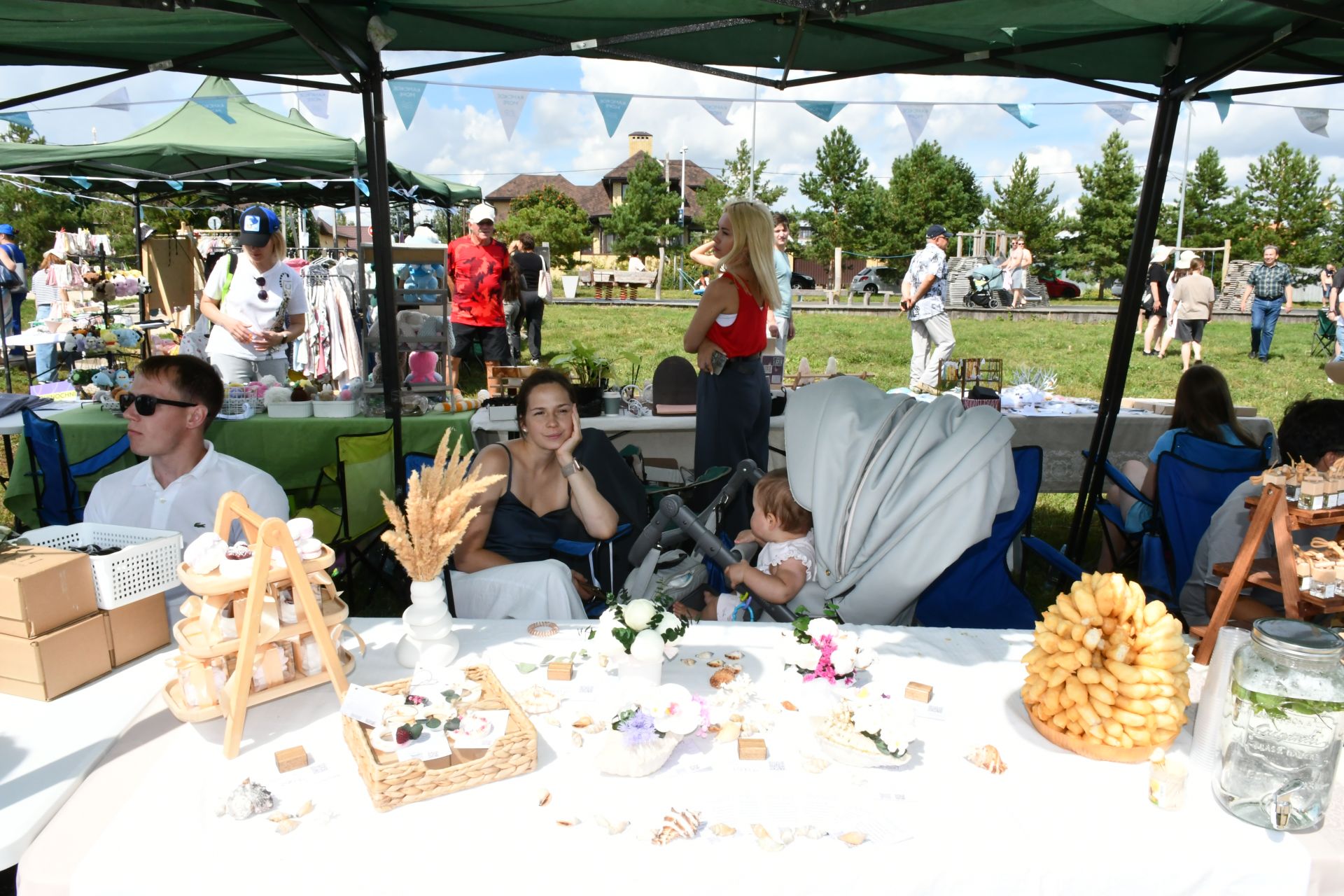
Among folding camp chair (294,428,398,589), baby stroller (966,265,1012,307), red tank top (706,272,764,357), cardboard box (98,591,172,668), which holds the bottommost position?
folding camp chair (294,428,398,589)

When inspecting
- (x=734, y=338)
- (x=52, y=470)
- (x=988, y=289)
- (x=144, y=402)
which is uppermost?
(x=988, y=289)

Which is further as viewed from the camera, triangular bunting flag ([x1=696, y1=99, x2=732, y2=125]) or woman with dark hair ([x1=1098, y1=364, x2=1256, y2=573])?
triangular bunting flag ([x1=696, y1=99, x2=732, y2=125])

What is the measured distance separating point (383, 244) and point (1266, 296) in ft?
41.4

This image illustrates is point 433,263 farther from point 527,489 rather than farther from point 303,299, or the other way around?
point 527,489

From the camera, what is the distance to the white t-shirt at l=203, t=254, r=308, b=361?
4668 millimetres

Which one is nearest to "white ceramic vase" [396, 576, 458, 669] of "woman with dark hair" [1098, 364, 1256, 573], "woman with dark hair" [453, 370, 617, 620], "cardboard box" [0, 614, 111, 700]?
"cardboard box" [0, 614, 111, 700]

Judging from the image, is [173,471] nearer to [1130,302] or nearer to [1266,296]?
[1130,302]

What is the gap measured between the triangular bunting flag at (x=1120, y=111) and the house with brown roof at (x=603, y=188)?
43.0m

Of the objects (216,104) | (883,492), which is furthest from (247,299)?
(883,492)

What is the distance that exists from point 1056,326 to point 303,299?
16.4 metres

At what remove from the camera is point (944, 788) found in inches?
52.1

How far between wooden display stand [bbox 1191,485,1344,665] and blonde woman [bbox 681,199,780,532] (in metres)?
2.30

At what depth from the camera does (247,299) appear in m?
4.67

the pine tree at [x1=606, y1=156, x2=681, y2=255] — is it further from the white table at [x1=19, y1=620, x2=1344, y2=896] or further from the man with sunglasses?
the white table at [x1=19, y1=620, x2=1344, y2=896]
